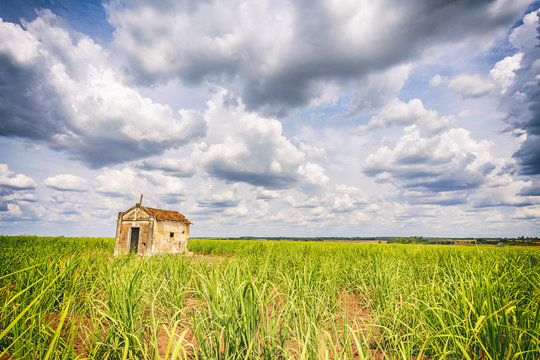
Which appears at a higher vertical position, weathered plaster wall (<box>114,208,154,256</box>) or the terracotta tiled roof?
the terracotta tiled roof

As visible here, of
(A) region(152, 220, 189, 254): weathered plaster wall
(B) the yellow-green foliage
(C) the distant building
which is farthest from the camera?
(A) region(152, 220, 189, 254): weathered plaster wall

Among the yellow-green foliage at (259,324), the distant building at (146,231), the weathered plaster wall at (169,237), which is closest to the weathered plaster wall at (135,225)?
the distant building at (146,231)

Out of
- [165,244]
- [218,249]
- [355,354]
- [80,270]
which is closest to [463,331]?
[355,354]

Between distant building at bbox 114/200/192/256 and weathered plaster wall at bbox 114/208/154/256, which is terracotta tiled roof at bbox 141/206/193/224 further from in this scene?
weathered plaster wall at bbox 114/208/154/256

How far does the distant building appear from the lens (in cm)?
1620

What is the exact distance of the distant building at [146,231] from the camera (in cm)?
1620

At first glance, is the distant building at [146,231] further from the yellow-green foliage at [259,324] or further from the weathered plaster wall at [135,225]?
the yellow-green foliage at [259,324]

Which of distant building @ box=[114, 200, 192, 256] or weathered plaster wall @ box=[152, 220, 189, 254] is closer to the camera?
distant building @ box=[114, 200, 192, 256]

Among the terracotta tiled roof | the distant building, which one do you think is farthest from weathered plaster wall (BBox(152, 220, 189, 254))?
the terracotta tiled roof

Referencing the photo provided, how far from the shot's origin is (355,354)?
3727 millimetres

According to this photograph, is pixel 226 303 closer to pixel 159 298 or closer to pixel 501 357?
pixel 159 298

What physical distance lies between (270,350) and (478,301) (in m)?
2.66

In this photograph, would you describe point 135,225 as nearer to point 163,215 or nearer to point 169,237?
point 163,215

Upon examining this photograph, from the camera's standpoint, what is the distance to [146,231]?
16328 millimetres
